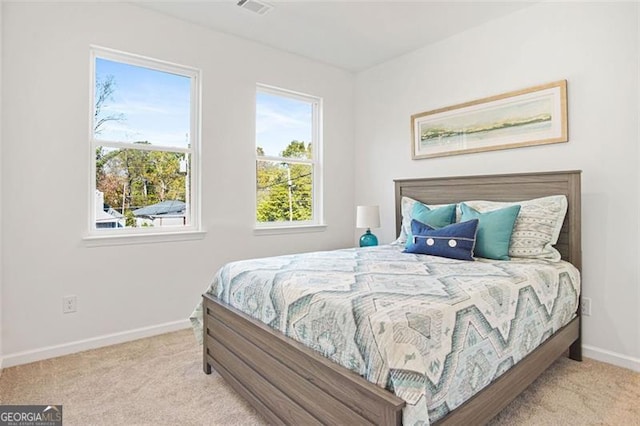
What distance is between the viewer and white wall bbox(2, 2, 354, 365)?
2.39 metres

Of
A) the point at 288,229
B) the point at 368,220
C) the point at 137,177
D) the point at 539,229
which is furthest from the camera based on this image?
the point at 288,229

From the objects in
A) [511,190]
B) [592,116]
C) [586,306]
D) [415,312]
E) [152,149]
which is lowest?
[586,306]

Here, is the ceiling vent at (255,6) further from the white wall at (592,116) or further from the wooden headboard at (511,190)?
the wooden headboard at (511,190)

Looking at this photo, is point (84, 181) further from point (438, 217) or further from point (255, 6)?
point (438, 217)

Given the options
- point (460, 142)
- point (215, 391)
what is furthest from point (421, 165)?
point (215, 391)

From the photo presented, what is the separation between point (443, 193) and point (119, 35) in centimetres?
294

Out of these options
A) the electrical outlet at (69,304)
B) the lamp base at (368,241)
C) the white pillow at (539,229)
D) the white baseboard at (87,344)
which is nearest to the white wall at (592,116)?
the white pillow at (539,229)

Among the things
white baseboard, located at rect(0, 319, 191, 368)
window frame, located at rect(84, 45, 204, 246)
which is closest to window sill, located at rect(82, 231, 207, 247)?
window frame, located at rect(84, 45, 204, 246)

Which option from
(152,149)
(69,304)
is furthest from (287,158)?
(69,304)

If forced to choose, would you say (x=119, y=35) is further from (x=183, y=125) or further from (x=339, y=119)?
(x=339, y=119)

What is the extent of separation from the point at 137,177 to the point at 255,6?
5.47 feet

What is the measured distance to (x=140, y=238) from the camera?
2.89 meters

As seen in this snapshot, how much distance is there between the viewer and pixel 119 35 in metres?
2.77

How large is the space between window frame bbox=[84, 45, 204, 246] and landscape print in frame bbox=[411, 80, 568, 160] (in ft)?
6.91
